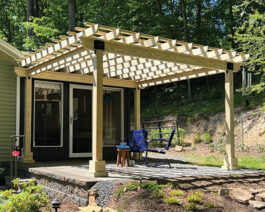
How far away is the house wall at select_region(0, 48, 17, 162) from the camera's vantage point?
7855mm

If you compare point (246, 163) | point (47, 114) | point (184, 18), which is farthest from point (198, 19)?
point (47, 114)

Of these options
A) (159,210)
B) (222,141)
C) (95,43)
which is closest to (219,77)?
(222,141)

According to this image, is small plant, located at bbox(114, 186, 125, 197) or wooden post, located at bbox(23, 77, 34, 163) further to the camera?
wooden post, located at bbox(23, 77, 34, 163)

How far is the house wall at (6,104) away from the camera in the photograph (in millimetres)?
7855

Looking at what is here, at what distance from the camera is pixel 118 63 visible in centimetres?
712

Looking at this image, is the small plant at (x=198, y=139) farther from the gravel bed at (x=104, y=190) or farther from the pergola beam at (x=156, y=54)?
the gravel bed at (x=104, y=190)

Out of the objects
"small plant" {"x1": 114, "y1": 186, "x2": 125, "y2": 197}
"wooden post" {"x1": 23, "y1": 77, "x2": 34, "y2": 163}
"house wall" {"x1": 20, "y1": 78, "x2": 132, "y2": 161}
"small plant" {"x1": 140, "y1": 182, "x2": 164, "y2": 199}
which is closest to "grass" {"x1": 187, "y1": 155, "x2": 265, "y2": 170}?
"house wall" {"x1": 20, "y1": 78, "x2": 132, "y2": 161}

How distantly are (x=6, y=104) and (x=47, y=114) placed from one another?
0.98 m

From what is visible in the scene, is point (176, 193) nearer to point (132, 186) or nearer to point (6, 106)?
point (132, 186)

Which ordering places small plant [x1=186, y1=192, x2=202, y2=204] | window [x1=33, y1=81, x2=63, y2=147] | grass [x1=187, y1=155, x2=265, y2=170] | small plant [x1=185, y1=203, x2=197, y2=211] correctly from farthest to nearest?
window [x1=33, y1=81, x2=63, y2=147], grass [x1=187, y1=155, x2=265, y2=170], small plant [x1=186, y1=192, x2=202, y2=204], small plant [x1=185, y1=203, x2=197, y2=211]

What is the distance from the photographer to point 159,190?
13.9 ft

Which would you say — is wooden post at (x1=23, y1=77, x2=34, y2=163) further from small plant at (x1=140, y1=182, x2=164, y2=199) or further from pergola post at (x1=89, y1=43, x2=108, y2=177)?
small plant at (x1=140, y1=182, x2=164, y2=199)

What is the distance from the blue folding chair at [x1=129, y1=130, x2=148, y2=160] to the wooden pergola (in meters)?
1.48

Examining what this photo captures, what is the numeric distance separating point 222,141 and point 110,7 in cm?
959
